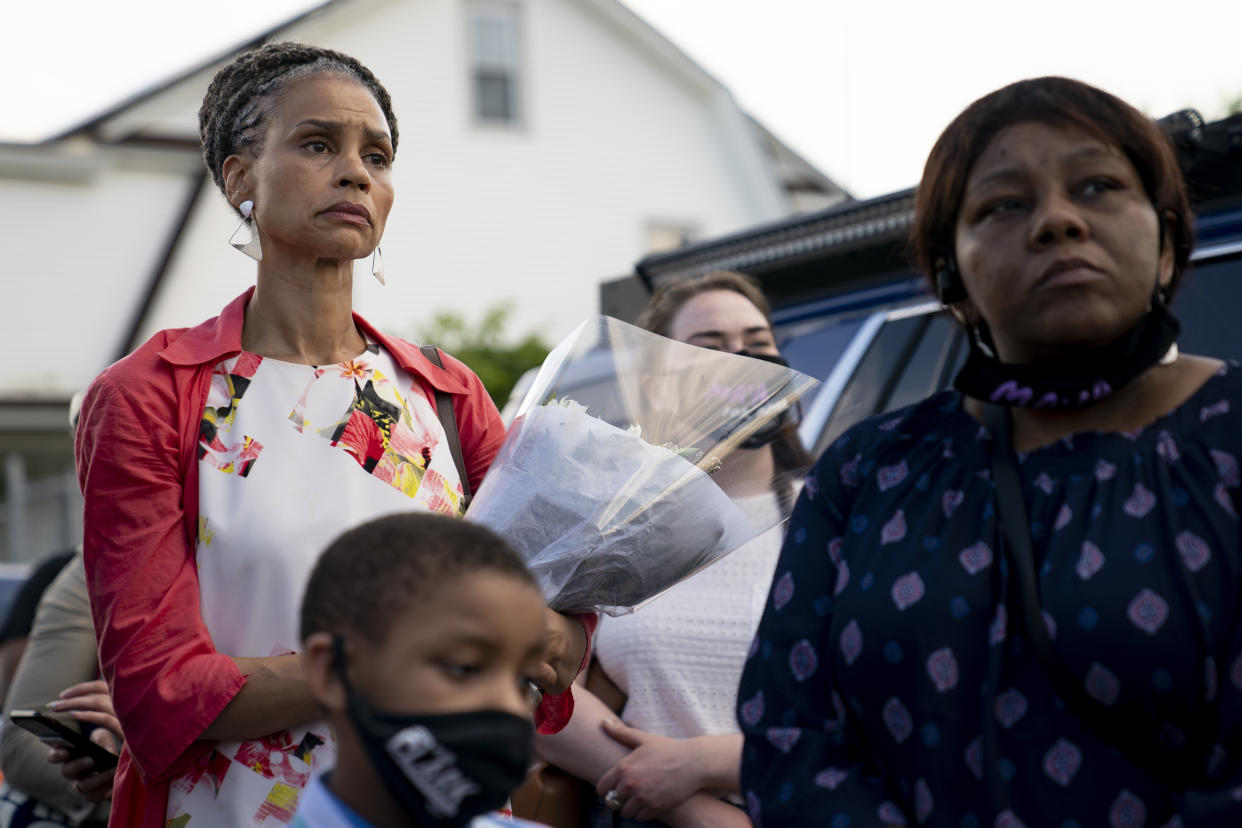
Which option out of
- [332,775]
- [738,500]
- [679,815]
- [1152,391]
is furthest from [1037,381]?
[679,815]

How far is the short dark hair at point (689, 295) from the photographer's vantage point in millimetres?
3886

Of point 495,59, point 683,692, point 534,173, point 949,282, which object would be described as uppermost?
point 495,59

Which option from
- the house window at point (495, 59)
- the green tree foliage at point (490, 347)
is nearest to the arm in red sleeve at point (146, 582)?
the green tree foliage at point (490, 347)

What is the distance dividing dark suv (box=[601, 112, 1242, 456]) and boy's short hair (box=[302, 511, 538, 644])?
2254 millimetres

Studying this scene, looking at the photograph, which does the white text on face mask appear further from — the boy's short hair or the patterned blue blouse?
the patterned blue blouse

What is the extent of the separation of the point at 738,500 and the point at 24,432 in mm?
17117

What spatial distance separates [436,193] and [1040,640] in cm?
1648

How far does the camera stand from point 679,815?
294cm

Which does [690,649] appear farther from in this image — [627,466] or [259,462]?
[259,462]

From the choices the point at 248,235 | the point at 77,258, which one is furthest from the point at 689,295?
the point at 77,258

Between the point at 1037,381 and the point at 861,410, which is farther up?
the point at 1037,381

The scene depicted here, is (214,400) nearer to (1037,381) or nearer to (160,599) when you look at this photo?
(160,599)

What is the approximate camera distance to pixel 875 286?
4.30m

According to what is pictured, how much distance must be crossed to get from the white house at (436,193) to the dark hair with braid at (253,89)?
519 inches
